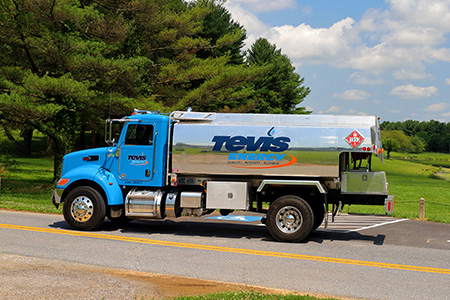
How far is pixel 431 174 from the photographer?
84.9 meters

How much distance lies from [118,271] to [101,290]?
4.09ft

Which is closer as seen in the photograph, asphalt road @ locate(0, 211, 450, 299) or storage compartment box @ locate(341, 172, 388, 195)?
asphalt road @ locate(0, 211, 450, 299)

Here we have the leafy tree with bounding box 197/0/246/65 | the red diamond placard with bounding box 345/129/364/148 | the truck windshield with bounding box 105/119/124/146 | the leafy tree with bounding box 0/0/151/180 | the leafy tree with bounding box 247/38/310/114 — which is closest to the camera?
the red diamond placard with bounding box 345/129/364/148

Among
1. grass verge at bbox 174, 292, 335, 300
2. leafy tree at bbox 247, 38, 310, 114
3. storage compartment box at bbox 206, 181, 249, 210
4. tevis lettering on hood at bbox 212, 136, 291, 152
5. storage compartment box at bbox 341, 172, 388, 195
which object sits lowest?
grass verge at bbox 174, 292, 335, 300

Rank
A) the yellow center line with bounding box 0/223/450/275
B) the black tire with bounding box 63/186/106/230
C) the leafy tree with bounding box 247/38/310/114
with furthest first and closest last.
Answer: the leafy tree with bounding box 247/38/310/114, the black tire with bounding box 63/186/106/230, the yellow center line with bounding box 0/223/450/275

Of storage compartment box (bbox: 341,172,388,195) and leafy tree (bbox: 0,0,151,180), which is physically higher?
leafy tree (bbox: 0,0,151,180)

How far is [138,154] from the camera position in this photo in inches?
492

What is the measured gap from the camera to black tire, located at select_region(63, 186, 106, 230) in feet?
40.2

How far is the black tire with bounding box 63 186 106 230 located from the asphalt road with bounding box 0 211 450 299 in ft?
1.07

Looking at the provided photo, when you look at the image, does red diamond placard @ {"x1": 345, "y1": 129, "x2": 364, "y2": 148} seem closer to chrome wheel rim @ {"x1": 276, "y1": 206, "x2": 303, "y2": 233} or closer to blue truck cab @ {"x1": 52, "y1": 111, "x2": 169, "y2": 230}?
chrome wheel rim @ {"x1": 276, "y1": 206, "x2": 303, "y2": 233}

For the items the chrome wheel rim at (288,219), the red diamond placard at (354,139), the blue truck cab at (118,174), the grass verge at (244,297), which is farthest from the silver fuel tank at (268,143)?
the grass verge at (244,297)

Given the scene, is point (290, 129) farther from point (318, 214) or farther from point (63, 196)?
point (63, 196)

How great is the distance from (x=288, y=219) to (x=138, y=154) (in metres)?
4.17

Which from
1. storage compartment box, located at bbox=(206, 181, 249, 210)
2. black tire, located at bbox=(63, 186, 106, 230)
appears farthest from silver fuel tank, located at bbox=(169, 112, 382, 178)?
black tire, located at bbox=(63, 186, 106, 230)
